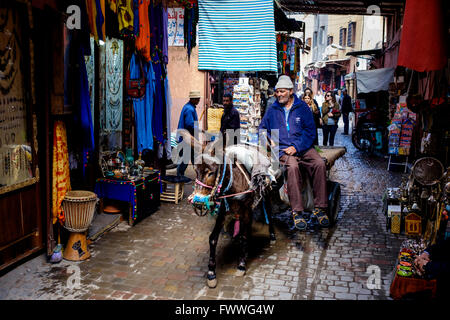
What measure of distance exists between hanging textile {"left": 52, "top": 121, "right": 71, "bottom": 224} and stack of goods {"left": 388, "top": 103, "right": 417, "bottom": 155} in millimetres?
8755

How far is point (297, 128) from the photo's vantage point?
250 inches

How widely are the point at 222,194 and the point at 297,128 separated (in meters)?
2.17

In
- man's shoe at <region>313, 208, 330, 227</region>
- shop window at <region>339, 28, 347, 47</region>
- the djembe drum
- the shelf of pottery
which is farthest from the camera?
shop window at <region>339, 28, 347, 47</region>

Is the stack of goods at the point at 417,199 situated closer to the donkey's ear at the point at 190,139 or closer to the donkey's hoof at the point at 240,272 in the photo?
the donkey's hoof at the point at 240,272

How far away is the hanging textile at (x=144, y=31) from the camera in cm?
723

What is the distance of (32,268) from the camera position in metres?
5.05

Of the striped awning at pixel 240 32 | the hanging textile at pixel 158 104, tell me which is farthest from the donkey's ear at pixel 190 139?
the striped awning at pixel 240 32

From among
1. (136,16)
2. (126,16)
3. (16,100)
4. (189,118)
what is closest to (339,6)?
(189,118)

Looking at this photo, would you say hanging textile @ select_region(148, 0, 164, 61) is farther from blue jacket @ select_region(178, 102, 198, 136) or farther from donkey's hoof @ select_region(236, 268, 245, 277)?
donkey's hoof @ select_region(236, 268, 245, 277)

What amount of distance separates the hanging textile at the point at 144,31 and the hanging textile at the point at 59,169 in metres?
2.44

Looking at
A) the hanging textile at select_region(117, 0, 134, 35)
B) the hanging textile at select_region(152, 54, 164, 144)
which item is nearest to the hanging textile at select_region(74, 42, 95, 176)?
the hanging textile at select_region(117, 0, 134, 35)

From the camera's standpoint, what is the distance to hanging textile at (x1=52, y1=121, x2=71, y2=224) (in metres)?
5.45

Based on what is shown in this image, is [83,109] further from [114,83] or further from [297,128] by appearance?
[297,128]
